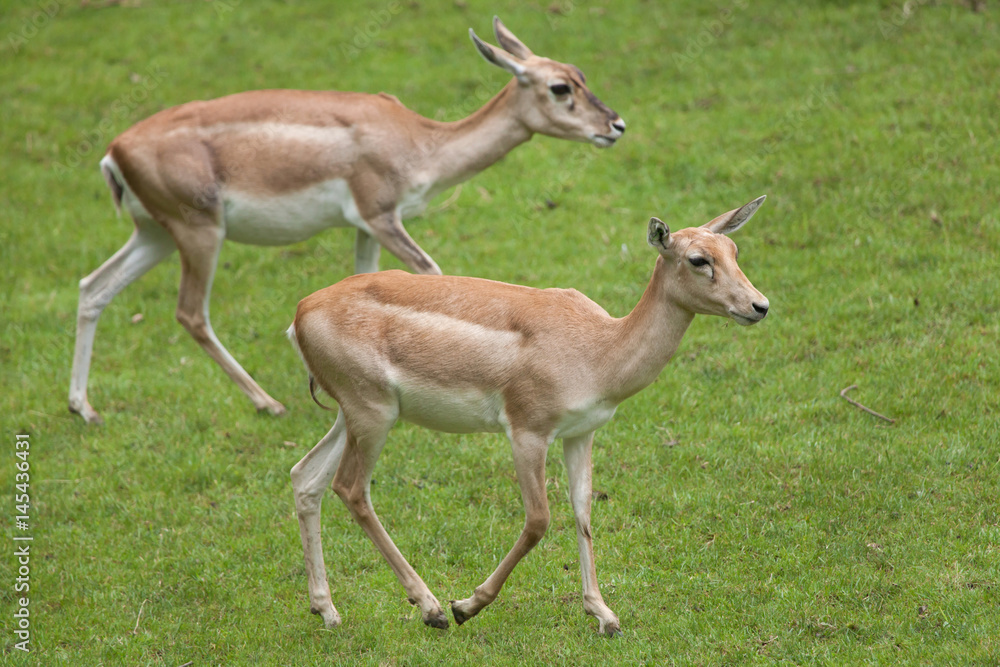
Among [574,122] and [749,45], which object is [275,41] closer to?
[749,45]

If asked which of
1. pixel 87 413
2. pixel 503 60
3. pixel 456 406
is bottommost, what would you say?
pixel 87 413

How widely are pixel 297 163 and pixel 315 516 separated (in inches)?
128

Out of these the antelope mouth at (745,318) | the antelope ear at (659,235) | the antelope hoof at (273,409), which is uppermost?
the antelope ear at (659,235)

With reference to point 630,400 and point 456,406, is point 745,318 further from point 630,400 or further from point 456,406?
point 630,400

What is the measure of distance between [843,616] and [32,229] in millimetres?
9216

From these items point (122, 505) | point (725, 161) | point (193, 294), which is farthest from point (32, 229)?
point (725, 161)

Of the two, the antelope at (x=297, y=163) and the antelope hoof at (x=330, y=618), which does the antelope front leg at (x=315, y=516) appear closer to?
the antelope hoof at (x=330, y=618)

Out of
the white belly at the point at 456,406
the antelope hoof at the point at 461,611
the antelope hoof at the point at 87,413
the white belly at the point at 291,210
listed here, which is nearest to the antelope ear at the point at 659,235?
the white belly at the point at 456,406

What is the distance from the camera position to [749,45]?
40.7ft

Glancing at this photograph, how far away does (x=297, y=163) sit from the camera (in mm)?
7891

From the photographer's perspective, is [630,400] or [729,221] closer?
[729,221]

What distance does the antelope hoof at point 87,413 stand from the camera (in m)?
8.01

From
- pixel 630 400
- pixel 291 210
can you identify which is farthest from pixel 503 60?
pixel 630 400

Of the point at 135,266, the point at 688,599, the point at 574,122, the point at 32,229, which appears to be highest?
the point at 574,122
